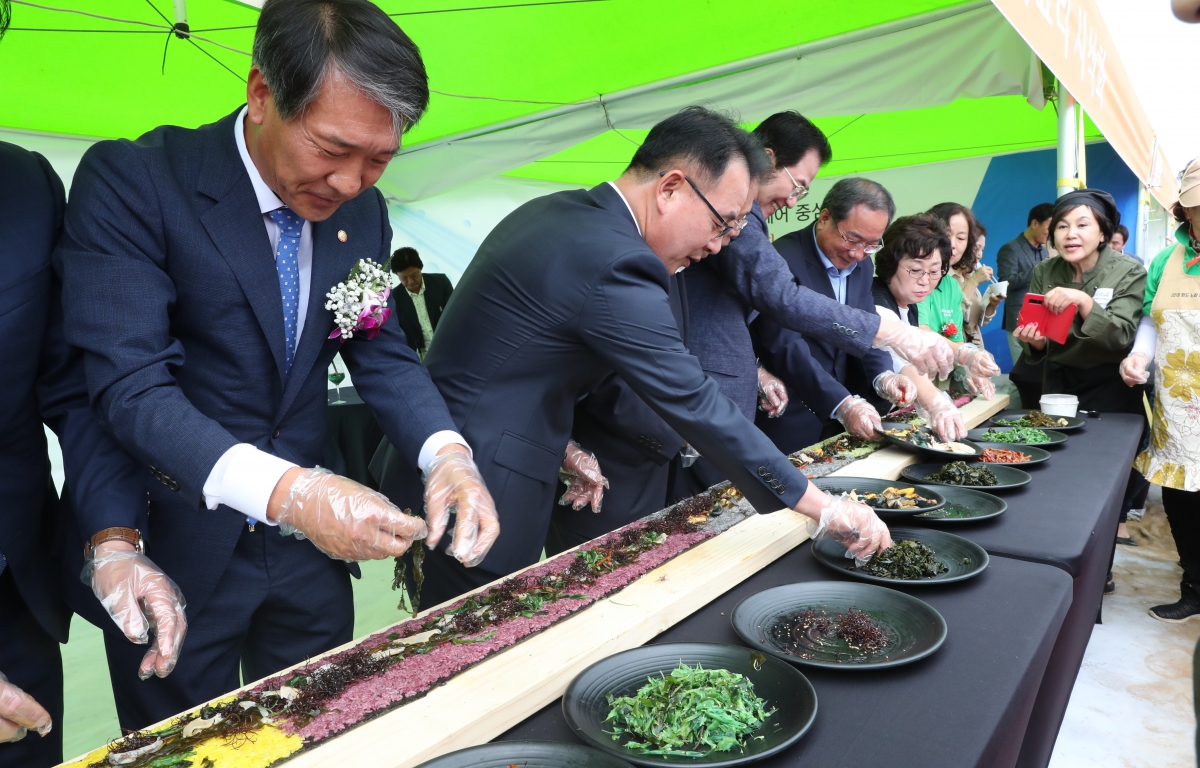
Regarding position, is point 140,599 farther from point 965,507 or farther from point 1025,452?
point 1025,452

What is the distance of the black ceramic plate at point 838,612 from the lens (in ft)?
4.16

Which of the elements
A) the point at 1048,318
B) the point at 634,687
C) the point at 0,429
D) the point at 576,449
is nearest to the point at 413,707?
the point at 634,687

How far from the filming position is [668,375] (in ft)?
5.55

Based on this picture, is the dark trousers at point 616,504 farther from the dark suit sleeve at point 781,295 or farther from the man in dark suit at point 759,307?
the dark suit sleeve at point 781,295

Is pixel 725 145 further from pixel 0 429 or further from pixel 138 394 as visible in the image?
pixel 0 429

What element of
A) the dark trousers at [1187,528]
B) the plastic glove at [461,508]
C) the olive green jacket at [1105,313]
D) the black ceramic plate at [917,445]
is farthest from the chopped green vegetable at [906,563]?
the dark trousers at [1187,528]

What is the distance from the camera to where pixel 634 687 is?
1.20 meters

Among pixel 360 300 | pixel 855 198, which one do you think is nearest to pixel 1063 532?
pixel 855 198

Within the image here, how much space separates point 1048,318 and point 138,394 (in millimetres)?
3968

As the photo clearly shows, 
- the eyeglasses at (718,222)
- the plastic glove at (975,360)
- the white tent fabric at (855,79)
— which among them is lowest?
the plastic glove at (975,360)

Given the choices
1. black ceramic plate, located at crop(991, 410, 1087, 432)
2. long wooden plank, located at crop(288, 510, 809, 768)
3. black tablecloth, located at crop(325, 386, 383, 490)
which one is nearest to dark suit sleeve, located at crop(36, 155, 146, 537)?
long wooden plank, located at crop(288, 510, 809, 768)

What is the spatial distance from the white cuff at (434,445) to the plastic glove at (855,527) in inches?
32.5

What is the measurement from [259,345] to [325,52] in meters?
0.56

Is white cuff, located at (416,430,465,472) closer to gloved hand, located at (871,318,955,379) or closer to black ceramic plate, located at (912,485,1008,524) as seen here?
black ceramic plate, located at (912,485,1008,524)
